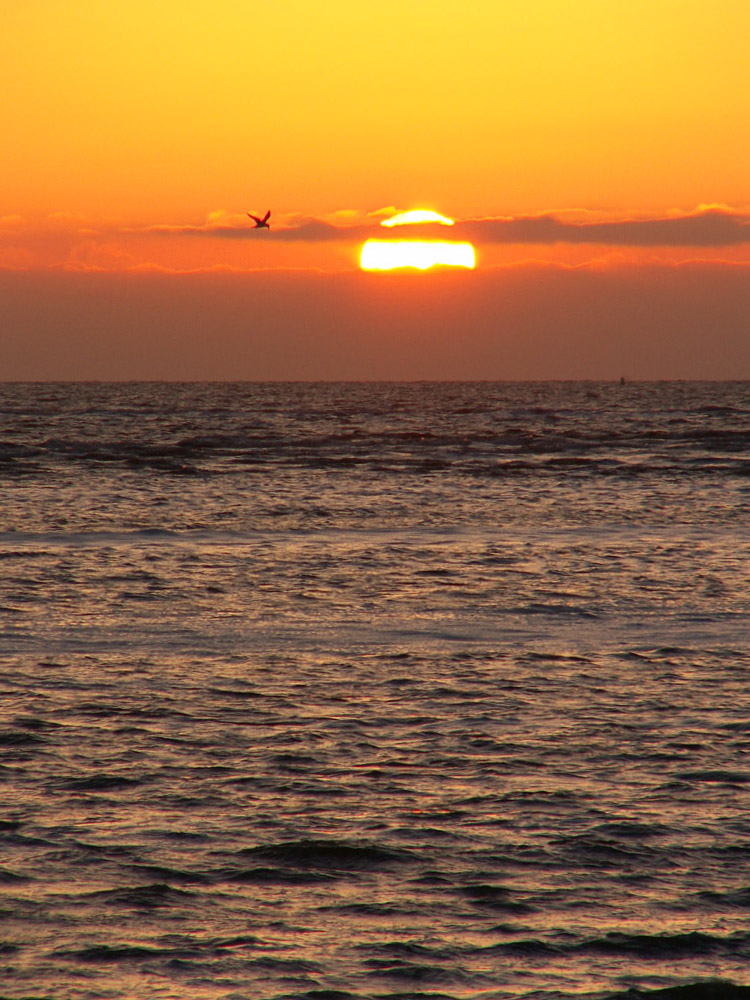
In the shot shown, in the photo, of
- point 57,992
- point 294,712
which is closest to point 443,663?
point 294,712

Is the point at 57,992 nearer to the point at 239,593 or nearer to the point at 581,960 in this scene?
the point at 581,960

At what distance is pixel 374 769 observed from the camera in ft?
35.2

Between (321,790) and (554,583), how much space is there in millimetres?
11976

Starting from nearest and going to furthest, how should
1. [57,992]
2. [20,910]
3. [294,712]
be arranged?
[57,992] → [20,910] → [294,712]

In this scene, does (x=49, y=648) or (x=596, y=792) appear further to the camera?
(x=49, y=648)

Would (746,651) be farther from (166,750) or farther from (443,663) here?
(166,750)

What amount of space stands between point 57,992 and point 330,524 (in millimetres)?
24268

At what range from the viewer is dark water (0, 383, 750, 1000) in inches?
291

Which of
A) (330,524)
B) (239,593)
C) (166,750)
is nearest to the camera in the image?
(166,750)

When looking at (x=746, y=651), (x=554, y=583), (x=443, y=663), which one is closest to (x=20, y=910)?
(x=443, y=663)

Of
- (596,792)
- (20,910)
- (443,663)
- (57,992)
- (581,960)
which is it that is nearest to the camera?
(57,992)

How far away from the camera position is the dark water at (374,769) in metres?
7.39

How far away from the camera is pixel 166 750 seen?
11.2m

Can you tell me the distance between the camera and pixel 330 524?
31.0 m
